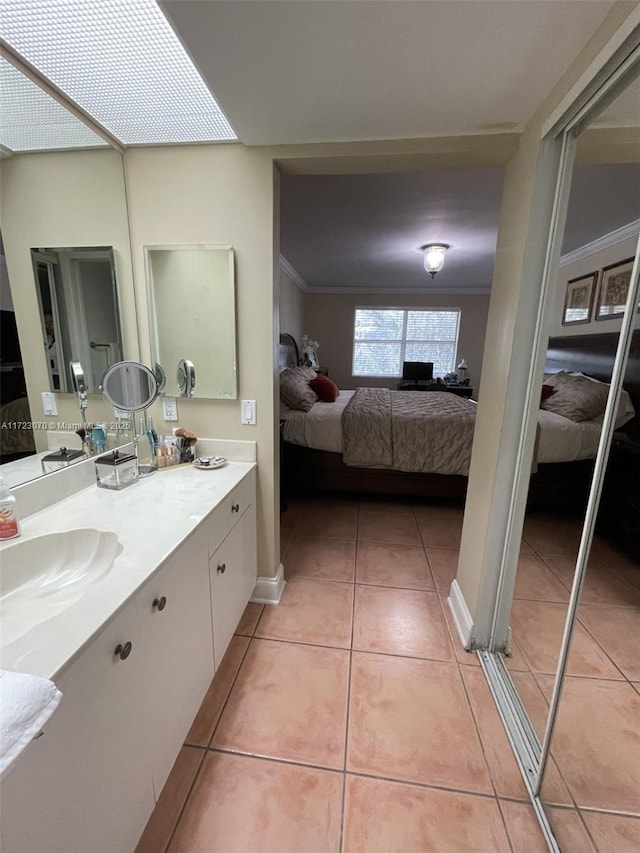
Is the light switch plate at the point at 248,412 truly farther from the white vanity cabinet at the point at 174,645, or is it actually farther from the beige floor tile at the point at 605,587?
the beige floor tile at the point at 605,587

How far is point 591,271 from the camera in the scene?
1.20 metres

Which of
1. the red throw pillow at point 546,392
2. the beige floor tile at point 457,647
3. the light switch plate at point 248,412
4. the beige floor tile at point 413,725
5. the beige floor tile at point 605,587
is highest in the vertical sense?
the red throw pillow at point 546,392

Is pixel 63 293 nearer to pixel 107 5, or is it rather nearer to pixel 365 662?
pixel 107 5

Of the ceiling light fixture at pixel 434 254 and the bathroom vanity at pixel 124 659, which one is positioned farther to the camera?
the ceiling light fixture at pixel 434 254

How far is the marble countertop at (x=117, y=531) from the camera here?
667mm

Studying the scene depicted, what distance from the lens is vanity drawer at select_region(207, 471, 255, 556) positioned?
51.1 inches

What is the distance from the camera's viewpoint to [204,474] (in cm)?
159

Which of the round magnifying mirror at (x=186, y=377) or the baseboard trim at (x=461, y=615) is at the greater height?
the round magnifying mirror at (x=186, y=377)

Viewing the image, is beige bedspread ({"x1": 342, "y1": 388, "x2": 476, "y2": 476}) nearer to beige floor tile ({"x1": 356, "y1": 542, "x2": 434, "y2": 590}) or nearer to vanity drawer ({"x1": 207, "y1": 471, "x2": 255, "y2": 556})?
beige floor tile ({"x1": 356, "y1": 542, "x2": 434, "y2": 590})

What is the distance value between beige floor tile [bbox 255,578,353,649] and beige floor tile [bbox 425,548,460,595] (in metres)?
0.56

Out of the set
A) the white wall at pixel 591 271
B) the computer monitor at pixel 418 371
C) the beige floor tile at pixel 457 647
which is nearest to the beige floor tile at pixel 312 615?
the beige floor tile at pixel 457 647

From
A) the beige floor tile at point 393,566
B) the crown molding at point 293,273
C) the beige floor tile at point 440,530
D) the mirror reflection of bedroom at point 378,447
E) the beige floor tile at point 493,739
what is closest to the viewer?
the beige floor tile at point 493,739

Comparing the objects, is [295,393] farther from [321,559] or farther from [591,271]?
[591,271]

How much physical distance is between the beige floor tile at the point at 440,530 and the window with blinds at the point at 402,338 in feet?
13.7
